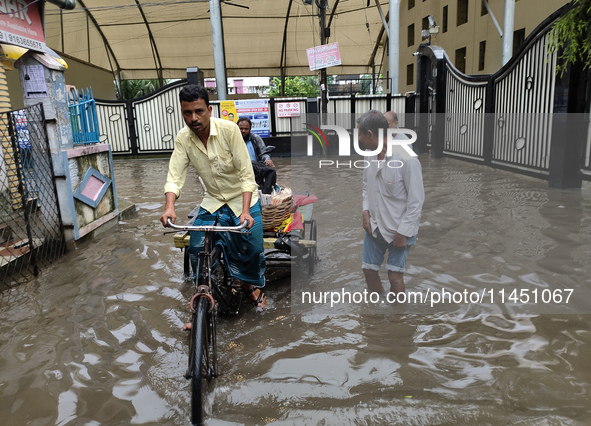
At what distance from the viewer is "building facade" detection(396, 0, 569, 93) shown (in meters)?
18.5

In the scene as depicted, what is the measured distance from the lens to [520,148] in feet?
33.0

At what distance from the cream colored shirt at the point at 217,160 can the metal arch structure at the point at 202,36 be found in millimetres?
19556

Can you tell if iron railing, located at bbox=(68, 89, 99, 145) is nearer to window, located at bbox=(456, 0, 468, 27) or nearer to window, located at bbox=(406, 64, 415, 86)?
window, located at bbox=(456, 0, 468, 27)

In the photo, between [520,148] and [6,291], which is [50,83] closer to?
[6,291]

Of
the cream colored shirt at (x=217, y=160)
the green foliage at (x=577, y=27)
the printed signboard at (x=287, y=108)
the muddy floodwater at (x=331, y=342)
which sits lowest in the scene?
the muddy floodwater at (x=331, y=342)

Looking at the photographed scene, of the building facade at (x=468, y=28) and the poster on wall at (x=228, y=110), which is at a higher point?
the building facade at (x=468, y=28)

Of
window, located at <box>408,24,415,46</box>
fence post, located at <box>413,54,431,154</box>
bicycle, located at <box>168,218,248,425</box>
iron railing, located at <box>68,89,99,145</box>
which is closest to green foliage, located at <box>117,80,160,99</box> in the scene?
window, located at <box>408,24,415,46</box>

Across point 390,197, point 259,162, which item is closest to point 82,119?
point 259,162

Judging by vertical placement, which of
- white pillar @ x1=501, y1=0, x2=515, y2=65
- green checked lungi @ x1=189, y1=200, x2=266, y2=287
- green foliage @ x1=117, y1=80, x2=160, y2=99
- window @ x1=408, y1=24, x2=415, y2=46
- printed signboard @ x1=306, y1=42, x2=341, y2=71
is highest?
window @ x1=408, y1=24, x2=415, y2=46

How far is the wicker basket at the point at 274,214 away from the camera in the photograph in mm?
4754

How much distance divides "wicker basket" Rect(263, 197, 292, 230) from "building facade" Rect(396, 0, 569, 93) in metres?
13.6

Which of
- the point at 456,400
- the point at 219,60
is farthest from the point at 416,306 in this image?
the point at 219,60

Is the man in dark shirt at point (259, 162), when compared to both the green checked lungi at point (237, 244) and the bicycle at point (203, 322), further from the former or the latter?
the bicycle at point (203, 322)

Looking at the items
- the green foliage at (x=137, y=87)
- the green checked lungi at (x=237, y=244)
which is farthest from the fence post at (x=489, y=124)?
the green foliage at (x=137, y=87)
